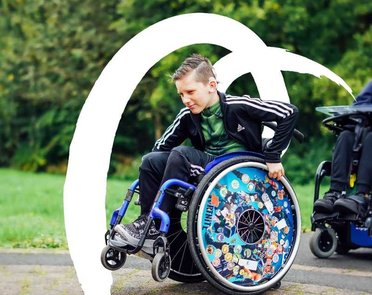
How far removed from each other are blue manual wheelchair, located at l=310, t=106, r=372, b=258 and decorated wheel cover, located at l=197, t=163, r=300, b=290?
37.5 inches

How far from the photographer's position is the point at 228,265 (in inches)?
173

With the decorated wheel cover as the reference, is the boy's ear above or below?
above

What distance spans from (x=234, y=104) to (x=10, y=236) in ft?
10.6

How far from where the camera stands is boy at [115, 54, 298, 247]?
4.53m

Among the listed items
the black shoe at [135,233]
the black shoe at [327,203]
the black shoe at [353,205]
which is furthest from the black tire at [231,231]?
the black shoe at [327,203]

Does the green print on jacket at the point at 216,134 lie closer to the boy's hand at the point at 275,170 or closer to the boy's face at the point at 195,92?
the boy's face at the point at 195,92

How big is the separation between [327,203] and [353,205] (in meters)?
0.23

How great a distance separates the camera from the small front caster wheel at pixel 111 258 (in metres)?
4.39

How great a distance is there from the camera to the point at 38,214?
9.24m

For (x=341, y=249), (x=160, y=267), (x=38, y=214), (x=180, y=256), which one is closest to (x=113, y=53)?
(x=38, y=214)

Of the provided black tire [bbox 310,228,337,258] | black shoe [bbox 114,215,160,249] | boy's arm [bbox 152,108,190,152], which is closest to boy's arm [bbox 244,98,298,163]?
boy's arm [bbox 152,108,190,152]
